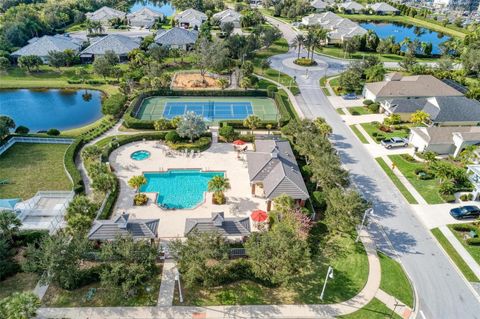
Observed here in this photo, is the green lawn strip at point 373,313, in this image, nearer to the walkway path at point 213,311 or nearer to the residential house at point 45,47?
the walkway path at point 213,311

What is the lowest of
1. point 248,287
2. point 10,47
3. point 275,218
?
point 248,287

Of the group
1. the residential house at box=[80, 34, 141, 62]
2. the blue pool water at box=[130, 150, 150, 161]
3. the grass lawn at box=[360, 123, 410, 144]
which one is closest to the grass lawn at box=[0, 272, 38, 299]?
the blue pool water at box=[130, 150, 150, 161]

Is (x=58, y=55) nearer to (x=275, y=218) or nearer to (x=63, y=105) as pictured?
(x=63, y=105)

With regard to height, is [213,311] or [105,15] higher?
[105,15]

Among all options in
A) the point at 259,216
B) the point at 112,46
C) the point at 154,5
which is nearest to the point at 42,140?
the point at 259,216

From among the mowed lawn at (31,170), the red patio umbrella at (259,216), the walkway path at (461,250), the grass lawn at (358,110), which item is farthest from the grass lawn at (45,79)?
the walkway path at (461,250)

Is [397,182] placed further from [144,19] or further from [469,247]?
[144,19]

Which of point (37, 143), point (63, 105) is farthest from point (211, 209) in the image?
point (63, 105)
